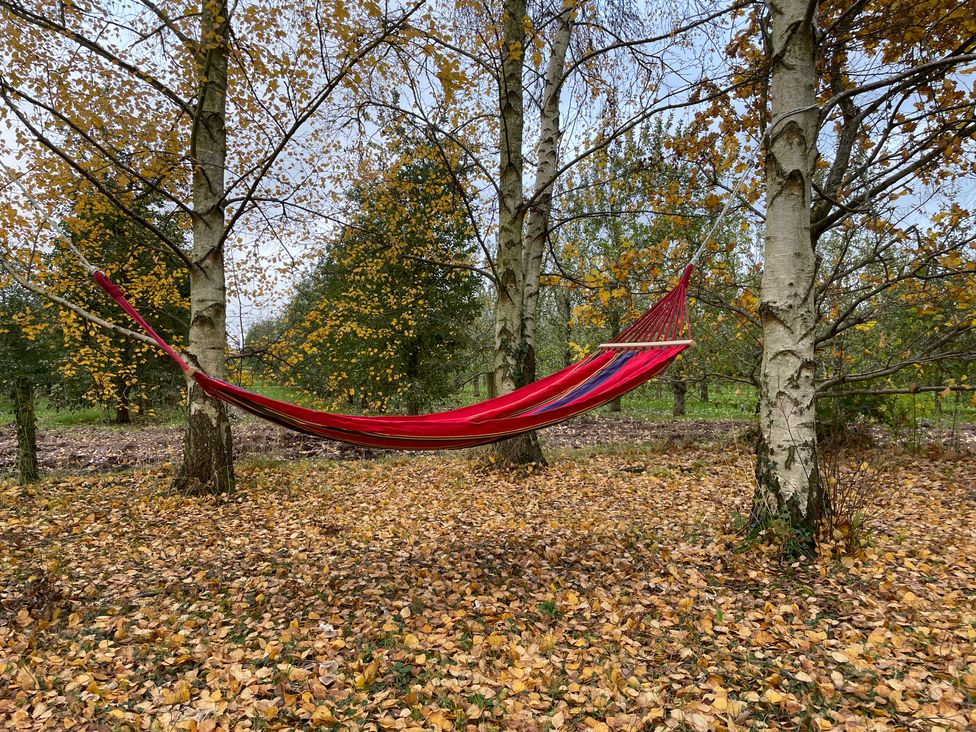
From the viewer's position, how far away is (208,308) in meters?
4.61

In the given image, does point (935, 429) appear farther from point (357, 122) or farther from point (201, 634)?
point (201, 634)

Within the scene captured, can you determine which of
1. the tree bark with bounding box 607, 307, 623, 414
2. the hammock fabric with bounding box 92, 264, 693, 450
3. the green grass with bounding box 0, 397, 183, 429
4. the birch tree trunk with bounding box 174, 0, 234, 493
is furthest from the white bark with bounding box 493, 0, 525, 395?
the green grass with bounding box 0, 397, 183, 429

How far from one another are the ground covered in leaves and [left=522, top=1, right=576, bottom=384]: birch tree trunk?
2173mm

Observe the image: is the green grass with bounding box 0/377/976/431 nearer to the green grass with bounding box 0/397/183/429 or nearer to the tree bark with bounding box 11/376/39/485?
the green grass with bounding box 0/397/183/429

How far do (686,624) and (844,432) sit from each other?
16.5ft

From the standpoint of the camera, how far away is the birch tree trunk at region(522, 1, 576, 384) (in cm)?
537

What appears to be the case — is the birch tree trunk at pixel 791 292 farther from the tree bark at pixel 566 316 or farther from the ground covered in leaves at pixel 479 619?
the tree bark at pixel 566 316

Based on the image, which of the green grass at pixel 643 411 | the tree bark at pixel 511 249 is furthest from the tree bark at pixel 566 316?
the tree bark at pixel 511 249

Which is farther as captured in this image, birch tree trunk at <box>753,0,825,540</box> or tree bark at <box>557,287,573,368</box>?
tree bark at <box>557,287,573,368</box>

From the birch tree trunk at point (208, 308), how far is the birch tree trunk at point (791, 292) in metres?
4.37

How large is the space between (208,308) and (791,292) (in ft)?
15.0

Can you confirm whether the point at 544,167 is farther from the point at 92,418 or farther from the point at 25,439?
the point at 92,418

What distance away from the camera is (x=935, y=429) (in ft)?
26.4

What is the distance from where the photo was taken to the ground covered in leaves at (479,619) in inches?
72.6
